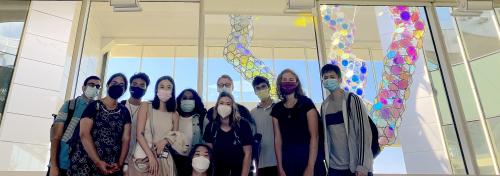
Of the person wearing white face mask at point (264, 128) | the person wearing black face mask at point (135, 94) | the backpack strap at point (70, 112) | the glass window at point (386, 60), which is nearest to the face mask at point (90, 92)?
the backpack strap at point (70, 112)

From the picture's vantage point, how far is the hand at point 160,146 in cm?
270

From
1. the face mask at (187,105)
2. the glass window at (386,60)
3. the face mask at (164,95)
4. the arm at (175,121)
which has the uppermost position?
the glass window at (386,60)

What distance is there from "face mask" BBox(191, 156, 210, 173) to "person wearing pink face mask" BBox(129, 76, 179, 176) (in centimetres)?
18

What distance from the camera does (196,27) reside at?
5.04 metres

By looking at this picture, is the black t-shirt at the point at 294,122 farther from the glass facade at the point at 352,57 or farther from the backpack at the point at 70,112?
the backpack at the point at 70,112

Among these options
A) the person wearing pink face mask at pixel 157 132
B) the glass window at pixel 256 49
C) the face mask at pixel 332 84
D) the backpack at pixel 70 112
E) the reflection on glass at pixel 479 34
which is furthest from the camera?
the reflection on glass at pixel 479 34

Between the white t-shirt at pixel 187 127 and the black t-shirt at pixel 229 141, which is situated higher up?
the white t-shirt at pixel 187 127

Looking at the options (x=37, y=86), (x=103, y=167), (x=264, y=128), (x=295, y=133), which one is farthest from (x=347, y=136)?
(x=37, y=86)

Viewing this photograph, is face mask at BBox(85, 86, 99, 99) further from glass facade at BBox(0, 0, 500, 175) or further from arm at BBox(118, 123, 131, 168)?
glass facade at BBox(0, 0, 500, 175)

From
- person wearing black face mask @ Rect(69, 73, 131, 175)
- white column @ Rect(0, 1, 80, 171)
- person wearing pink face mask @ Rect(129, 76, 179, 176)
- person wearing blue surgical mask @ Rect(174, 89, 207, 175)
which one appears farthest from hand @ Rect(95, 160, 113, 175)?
white column @ Rect(0, 1, 80, 171)

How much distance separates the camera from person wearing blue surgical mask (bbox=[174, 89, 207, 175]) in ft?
9.39

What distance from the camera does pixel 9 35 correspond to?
4.47 m

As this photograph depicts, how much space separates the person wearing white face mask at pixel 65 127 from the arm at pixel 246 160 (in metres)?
1.24

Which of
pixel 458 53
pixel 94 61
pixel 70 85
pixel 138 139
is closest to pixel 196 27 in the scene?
pixel 94 61
